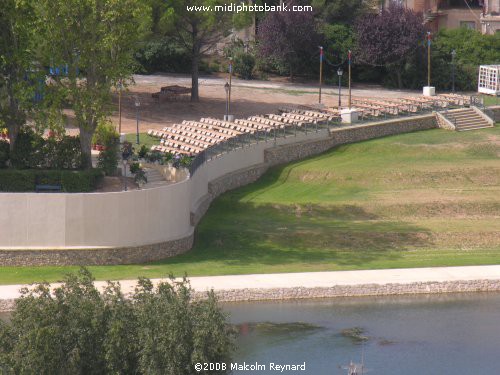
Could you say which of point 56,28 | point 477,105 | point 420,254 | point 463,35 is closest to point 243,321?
point 420,254

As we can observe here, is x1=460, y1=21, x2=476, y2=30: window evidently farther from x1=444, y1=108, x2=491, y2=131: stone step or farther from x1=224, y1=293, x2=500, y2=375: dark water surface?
x1=224, y1=293, x2=500, y2=375: dark water surface

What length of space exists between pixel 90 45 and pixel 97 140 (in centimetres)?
917

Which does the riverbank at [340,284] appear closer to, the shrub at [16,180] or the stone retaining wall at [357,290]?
the stone retaining wall at [357,290]

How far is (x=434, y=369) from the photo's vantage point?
151 feet

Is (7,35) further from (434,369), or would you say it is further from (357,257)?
(434,369)

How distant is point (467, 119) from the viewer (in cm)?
8675

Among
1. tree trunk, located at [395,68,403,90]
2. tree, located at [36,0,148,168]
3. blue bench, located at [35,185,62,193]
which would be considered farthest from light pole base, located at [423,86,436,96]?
blue bench, located at [35,185,62,193]

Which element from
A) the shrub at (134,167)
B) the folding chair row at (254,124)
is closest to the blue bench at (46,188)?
the shrub at (134,167)

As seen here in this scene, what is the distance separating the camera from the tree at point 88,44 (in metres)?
60.1

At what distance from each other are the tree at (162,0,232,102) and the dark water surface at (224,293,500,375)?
113 ft

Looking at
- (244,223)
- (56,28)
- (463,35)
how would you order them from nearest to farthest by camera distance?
(56,28)
(244,223)
(463,35)

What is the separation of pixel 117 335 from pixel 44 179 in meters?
20.5

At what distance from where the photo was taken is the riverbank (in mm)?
53562

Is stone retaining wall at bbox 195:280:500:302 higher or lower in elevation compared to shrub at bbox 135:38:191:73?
lower
